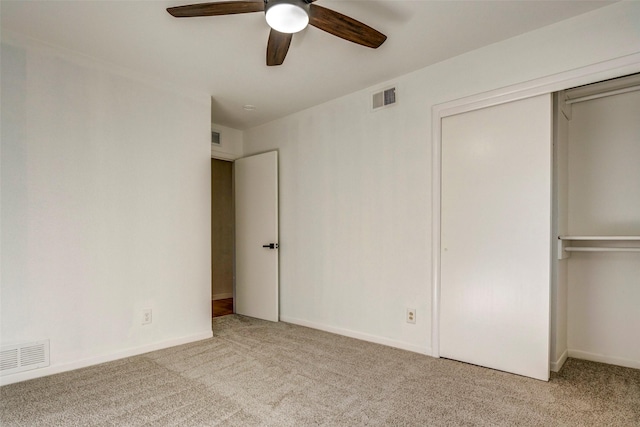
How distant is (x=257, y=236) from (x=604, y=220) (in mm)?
3511

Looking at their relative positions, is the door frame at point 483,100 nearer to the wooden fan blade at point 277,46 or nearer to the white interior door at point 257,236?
the wooden fan blade at point 277,46

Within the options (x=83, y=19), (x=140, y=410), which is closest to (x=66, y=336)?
(x=140, y=410)

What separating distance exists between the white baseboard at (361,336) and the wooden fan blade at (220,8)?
2782mm

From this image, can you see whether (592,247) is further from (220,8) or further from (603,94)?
(220,8)

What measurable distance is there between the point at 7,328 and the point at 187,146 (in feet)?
6.55

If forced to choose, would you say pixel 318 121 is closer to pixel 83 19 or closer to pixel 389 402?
pixel 83 19

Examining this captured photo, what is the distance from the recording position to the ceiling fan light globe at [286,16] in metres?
1.85

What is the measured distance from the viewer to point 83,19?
Answer: 2414 mm

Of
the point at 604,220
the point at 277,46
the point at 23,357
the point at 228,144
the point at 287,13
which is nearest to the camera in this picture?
the point at 287,13

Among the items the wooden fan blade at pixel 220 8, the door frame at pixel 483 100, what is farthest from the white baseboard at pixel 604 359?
the wooden fan blade at pixel 220 8

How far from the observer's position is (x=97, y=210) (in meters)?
2.98

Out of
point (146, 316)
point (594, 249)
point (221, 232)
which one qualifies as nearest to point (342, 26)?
point (594, 249)

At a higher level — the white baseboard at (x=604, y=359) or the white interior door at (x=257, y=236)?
the white interior door at (x=257, y=236)

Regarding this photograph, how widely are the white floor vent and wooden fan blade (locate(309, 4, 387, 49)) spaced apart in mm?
2902
